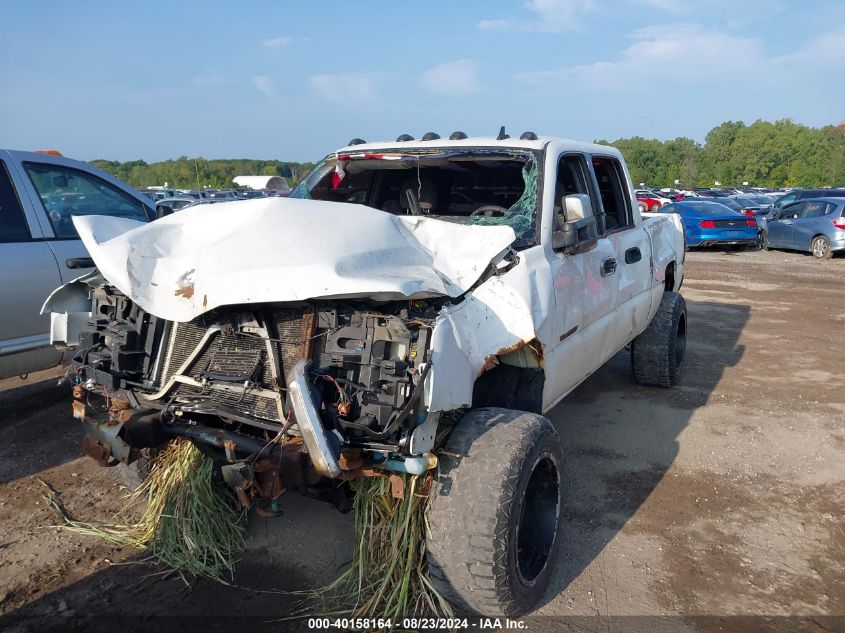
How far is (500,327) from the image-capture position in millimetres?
3025

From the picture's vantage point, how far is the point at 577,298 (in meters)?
3.78

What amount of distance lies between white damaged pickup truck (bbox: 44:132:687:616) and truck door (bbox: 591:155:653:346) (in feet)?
2.45

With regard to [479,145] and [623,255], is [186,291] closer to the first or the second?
[479,145]

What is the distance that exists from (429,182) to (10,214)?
296 centimetres

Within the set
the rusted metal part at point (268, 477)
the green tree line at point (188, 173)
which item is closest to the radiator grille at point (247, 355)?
the rusted metal part at point (268, 477)

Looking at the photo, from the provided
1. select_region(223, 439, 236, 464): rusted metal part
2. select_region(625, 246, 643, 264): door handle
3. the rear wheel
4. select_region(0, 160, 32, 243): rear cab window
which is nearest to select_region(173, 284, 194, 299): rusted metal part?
select_region(223, 439, 236, 464): rusted metal part

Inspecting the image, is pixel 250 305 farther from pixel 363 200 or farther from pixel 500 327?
pixel 363 200

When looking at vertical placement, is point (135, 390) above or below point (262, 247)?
below

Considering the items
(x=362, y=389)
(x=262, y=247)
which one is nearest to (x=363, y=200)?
(x=262, y=247)

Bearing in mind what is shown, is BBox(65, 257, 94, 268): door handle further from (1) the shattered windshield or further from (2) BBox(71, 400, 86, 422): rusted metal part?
(1) the shattered windshield

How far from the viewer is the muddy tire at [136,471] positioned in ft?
12.6

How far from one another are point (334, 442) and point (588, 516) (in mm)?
1983

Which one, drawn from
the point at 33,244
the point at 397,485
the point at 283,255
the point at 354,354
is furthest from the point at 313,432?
the point at 33,244

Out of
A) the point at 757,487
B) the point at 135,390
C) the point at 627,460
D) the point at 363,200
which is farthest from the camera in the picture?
the point at 363,200
